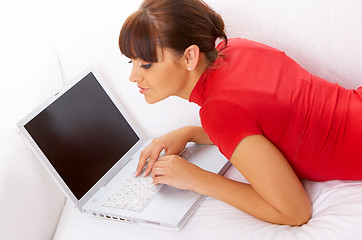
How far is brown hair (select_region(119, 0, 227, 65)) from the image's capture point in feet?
3.43

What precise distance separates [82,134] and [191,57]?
435 millimetres

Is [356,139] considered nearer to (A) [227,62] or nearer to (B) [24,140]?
(A) [227,62]

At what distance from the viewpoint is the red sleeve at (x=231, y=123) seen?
1.00 meters

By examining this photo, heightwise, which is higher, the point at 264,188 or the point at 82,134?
the point at 82,134

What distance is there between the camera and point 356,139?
1.08 m

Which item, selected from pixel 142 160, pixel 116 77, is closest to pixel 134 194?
pixel 142 160

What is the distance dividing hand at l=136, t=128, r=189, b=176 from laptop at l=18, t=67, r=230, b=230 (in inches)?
1.7

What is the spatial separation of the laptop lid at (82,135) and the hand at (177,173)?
0.72 ft

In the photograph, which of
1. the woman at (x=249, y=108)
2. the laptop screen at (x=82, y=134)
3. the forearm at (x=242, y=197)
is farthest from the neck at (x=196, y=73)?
the laptop screen at (x=82, y=134)

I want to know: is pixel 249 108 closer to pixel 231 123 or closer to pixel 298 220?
pixel 231 123

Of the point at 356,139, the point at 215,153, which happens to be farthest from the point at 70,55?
the point at 356,139

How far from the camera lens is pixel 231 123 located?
101 centimetres

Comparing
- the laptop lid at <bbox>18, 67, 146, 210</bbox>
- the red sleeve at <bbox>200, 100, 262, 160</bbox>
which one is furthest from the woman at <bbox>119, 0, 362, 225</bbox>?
the laptop lid at <bbox>18, 67, 146, 210</bbox>

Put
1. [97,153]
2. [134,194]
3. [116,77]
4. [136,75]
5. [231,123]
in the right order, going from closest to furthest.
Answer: [231,123]
[136,75]
[134,194]
[97,153]
[116,77]
